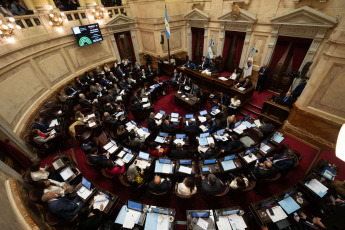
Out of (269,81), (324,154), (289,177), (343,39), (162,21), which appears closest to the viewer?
(343,39)

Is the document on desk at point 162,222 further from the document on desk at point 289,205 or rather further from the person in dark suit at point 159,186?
the document on desk at point 289,205

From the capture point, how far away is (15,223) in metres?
2.63

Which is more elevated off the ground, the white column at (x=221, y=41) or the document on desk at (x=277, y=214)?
the white column at (x=221, y=41)

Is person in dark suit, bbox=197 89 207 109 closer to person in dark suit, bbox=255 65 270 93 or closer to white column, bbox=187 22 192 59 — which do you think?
person in dark suit, bbox=255 65 270 93

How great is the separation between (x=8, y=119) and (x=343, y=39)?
1087 cm

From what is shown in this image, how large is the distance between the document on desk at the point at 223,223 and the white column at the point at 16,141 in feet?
21.6

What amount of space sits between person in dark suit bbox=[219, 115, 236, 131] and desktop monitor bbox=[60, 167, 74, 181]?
509 cm

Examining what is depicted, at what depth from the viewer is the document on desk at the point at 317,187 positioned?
3521 mm

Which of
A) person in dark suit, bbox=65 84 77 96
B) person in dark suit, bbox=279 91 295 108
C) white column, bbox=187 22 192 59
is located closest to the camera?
person in dark suit, bbox=279 91 295 108

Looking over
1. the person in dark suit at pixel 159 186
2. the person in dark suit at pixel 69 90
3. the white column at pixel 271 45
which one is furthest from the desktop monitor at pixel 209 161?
the person in dark suit at pixel 69 90

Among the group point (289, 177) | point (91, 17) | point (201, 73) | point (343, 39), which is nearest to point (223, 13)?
point (201, 73)

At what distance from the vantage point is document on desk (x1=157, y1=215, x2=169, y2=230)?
3.35m

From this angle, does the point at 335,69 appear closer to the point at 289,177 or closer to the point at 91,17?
the point at 289,177

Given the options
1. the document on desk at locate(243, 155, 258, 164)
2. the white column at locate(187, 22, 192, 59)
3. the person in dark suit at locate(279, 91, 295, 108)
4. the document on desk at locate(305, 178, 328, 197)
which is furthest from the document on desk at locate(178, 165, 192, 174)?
the white column at locate(187, 22, 192, 59)
